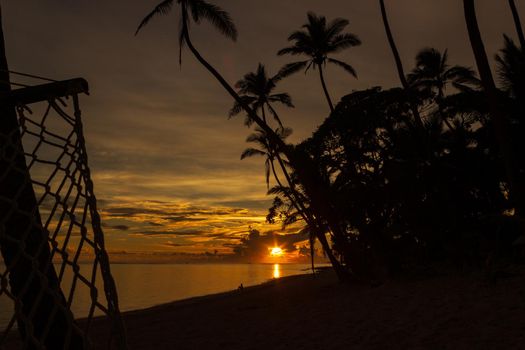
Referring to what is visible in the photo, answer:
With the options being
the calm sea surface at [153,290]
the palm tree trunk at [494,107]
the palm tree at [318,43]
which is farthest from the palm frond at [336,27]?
the calm sea surface at [153,290]

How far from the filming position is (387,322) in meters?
8.07

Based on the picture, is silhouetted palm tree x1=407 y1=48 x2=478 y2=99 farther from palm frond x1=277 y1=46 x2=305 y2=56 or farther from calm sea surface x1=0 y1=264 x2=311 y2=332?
calm sea surface x1=0 y1=264 x2=311 y2=332

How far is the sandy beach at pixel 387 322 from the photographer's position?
6445mm

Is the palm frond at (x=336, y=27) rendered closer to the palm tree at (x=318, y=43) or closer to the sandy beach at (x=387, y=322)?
the palm tree at (x=318, y=43)

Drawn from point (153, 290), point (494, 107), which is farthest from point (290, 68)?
point (153, 290)

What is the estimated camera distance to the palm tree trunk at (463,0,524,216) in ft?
31.8

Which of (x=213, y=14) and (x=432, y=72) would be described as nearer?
(x=213, y=14)

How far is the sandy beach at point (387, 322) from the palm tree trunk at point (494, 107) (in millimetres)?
2126

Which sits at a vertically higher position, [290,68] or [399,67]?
[290,68]

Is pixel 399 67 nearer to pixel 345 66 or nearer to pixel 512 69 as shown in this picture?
pixel 512 69

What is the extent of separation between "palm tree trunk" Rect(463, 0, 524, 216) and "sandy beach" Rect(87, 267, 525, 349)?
2126mm

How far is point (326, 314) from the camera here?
1041cm

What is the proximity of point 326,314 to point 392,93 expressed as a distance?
8.78 m

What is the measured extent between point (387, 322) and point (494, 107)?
18.5 feet
